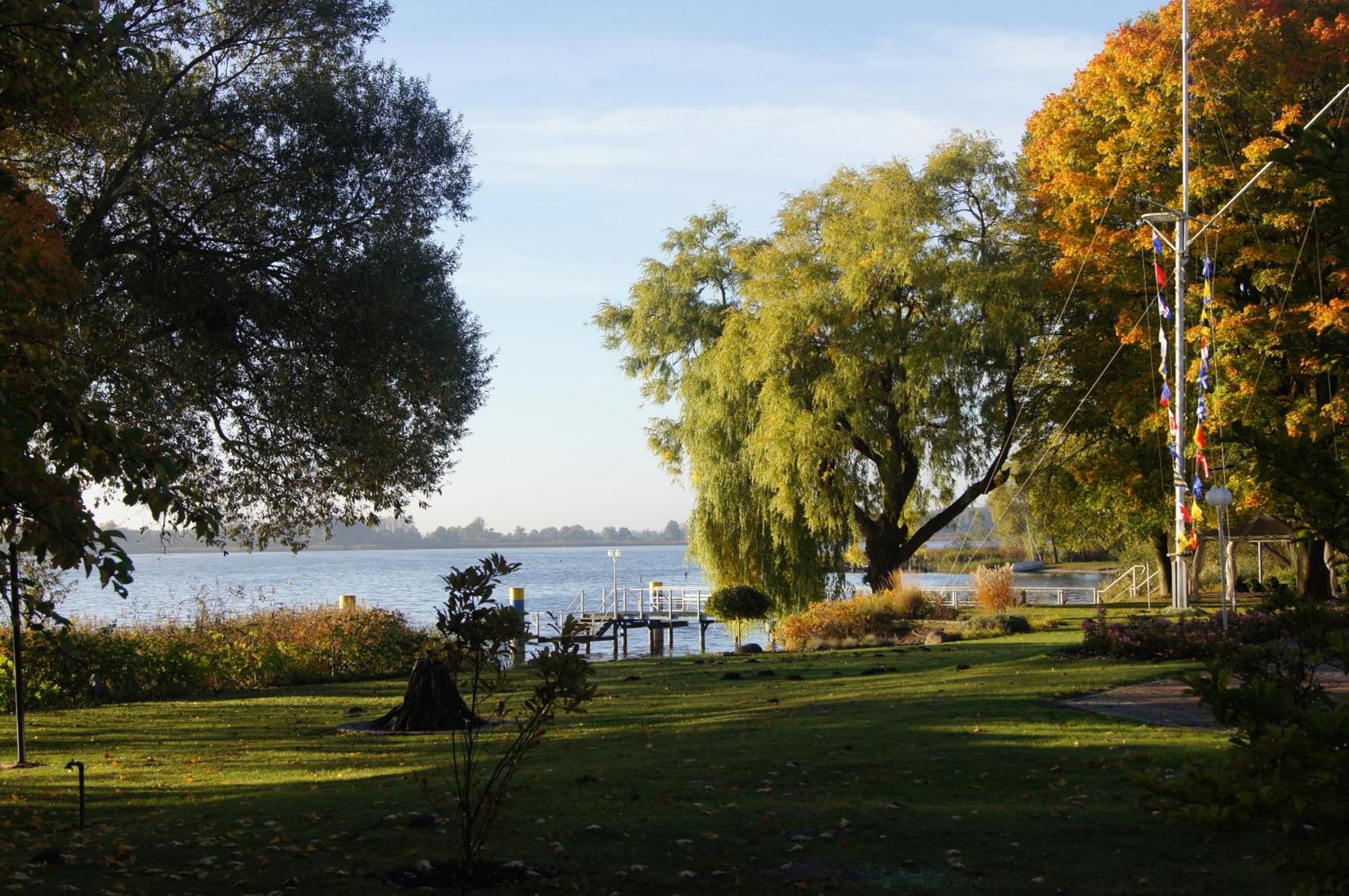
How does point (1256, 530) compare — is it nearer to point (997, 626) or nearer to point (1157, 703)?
point (997, 626)

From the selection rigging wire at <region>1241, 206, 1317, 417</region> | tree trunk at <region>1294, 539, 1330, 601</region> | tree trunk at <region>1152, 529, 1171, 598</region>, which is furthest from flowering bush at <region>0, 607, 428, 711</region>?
tree trunk at <region>1152, 529, 1171, 598</region>

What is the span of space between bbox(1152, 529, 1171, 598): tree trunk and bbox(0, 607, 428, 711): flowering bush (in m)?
25.3

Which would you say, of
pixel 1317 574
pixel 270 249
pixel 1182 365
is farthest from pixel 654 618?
pixel 270 249

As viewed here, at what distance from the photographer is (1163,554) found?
41281 mm

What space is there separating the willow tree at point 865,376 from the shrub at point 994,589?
2.12 metres

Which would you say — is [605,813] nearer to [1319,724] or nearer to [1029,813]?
[1029,813]

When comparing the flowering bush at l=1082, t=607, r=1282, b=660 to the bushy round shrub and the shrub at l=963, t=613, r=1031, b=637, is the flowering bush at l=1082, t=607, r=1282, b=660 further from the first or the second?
the bushy round shrub

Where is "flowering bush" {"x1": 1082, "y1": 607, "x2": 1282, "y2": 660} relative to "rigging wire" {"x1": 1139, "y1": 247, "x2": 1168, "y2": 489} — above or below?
below

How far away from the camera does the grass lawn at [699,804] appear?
6242 mm

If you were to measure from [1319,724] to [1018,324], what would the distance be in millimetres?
26960

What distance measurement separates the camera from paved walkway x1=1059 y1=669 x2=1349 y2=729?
35.0 ft

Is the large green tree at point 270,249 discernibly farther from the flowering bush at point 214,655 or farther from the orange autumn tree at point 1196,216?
the orange autumn tree at point 1196,216

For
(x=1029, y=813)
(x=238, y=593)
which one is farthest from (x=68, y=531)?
(x=238, y=593)

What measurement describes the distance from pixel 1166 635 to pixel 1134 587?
101 ft
